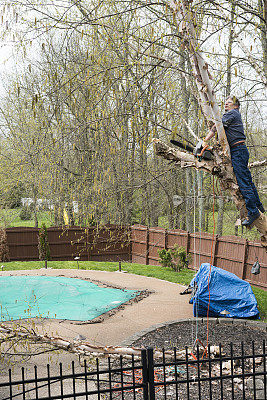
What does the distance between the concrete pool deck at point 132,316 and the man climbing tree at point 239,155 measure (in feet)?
12.3

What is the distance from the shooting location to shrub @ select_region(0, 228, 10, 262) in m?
20.6

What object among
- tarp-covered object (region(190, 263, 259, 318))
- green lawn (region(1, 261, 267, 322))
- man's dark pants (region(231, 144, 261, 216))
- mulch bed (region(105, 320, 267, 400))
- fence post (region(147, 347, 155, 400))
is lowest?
A: green lawn (region(1, 261, 267, 322))

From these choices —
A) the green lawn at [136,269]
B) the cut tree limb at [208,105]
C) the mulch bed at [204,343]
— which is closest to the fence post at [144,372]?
the mulch bed at [204,343]

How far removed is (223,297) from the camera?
10.0 metres

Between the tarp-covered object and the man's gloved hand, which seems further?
the tarp-covered object

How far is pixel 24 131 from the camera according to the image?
25922 millimetres

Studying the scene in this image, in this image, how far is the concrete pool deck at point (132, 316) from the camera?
903 centimetres

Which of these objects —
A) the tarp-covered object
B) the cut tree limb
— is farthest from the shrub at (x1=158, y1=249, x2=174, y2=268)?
the cut tree limb

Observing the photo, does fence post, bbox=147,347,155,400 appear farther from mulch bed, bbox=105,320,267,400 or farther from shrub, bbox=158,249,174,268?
shrub, bbox=158,249,174,268

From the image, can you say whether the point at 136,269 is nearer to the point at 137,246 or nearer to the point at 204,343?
the point at 137,246

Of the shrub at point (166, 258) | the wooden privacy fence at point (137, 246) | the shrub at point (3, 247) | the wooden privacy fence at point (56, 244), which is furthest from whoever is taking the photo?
the wooden privacy fence at point (56, 244)

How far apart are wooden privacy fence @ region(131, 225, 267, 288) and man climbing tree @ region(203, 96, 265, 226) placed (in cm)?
651

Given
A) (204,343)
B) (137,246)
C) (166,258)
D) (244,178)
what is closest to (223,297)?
(204,343)

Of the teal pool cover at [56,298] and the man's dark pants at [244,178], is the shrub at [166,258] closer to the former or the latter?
the teal pool cover at [56,298]
